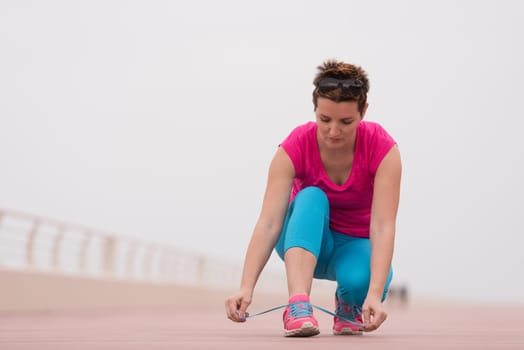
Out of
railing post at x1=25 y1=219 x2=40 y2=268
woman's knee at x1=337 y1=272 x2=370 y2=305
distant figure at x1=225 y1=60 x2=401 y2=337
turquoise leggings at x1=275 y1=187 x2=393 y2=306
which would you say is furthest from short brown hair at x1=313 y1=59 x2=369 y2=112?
railing post at x1=25 y1=219 x2=40 y2=268

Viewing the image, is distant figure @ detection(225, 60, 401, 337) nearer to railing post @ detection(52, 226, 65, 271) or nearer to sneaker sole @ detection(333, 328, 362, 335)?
sneaker sole @ detection(333, 328, 362, 335)

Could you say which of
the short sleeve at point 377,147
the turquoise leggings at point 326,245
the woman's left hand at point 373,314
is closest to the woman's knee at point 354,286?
the turquoise leggings at point 326,245

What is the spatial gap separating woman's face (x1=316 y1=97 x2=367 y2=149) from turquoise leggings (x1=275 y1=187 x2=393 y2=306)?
0.85 ft

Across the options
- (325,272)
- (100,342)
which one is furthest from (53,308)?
(100,342)

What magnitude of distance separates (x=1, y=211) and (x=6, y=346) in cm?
587

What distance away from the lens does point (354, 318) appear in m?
4.97

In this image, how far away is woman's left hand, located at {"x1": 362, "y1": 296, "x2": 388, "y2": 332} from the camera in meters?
4.22

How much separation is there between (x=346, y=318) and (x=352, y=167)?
2.49 feet

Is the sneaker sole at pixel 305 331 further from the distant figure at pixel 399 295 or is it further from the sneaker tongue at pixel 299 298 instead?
the distant figure at pixel 399 295

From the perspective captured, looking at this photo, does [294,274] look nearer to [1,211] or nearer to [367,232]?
[367,232]

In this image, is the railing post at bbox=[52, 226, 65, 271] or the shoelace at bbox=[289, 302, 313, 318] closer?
the shoelace at bbox=[289, 302, 313, 318]

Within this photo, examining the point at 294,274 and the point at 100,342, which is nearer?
the point at 100,342

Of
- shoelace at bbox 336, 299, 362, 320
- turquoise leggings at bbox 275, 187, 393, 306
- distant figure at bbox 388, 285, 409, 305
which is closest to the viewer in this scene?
turquoise leggings at bbox 275, 187, 393, 306

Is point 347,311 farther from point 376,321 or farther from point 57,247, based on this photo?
point 57,247
